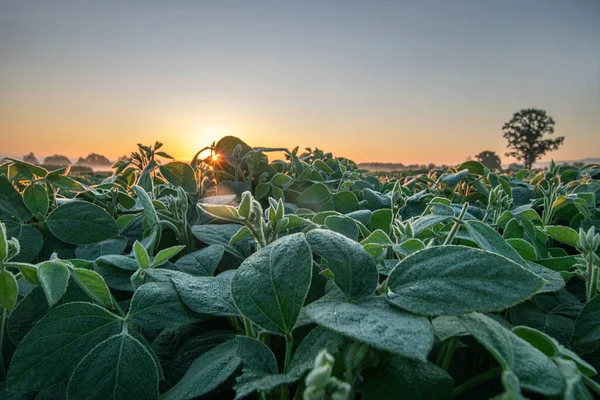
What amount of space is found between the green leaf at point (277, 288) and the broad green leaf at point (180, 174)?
973 mm

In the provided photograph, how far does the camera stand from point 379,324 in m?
0.40

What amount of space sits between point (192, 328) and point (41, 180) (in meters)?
0.76

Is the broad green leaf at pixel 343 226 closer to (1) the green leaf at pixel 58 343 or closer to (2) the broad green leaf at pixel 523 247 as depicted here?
(2) the broad green leaf at pixel 523 247

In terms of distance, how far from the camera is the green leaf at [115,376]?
52cm

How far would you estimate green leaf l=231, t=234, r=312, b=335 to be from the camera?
47 centimetres

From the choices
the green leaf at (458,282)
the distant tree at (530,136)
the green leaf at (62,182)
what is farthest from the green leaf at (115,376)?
the distant tree at (530,136)

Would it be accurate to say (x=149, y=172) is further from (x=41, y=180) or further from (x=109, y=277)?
(x=109, y=277)

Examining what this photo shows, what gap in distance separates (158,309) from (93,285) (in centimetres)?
13

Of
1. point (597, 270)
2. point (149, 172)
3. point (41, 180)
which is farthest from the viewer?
point (149, 172)

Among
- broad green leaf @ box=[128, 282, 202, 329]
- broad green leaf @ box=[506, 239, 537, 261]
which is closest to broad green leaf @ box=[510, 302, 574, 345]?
broad green leaf @ box=[506, 239, 537, 261]

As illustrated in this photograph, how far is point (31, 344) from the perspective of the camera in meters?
0.56

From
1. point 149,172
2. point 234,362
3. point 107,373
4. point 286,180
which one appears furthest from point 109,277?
point 286,180

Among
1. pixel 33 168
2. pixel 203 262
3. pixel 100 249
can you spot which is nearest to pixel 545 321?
pixel 203 262

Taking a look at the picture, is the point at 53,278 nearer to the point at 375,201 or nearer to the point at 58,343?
the point at 58,343
